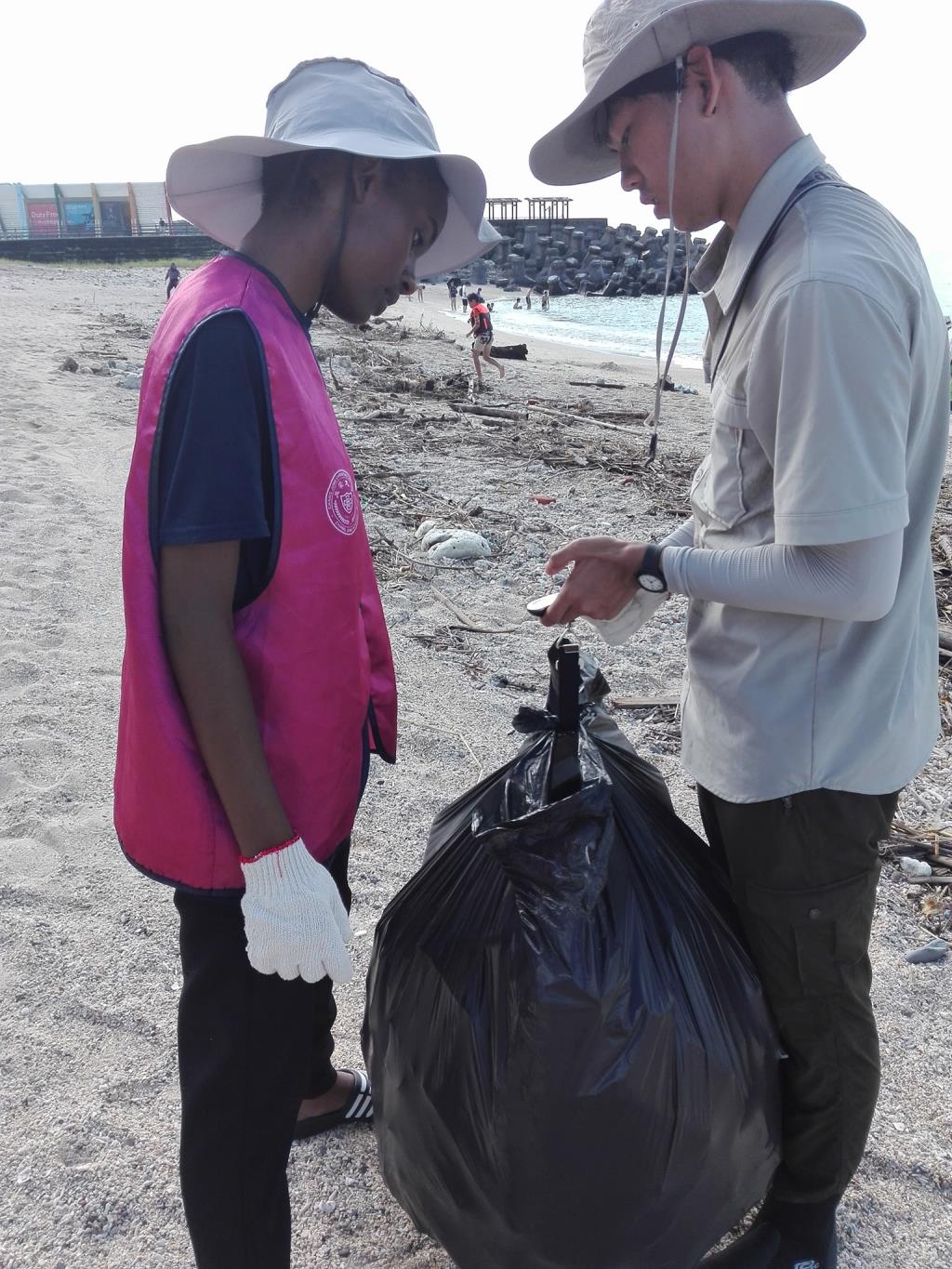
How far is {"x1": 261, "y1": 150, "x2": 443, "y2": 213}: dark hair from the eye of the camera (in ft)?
4.11

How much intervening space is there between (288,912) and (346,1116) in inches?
35.6

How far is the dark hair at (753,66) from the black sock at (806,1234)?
5.38 feet

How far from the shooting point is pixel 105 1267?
5.19 feet

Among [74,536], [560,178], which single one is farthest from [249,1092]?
[74,536]

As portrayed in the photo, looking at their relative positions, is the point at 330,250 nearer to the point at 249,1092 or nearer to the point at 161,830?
the point at 161,830

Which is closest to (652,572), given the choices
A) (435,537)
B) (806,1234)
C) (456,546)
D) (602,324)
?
(806,1234)

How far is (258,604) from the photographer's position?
120cm

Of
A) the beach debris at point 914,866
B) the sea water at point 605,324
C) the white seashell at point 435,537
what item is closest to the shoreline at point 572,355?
the sea water at point 605,324

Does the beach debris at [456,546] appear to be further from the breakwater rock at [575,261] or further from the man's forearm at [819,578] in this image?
the breakwater rock at [575,261]

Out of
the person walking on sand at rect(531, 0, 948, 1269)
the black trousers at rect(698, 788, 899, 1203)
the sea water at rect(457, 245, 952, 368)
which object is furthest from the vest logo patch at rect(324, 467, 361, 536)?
the sea water at rect(457, 245, 952, 368)

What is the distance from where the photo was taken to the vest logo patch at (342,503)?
1237mm

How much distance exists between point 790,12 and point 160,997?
217 centimetres

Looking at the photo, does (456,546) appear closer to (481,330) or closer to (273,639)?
(273,639)

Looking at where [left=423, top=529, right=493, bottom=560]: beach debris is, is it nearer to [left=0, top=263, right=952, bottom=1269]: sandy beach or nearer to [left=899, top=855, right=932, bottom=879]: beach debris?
[left=0, top=263, right=952, bottom=1269]: sandy beach
